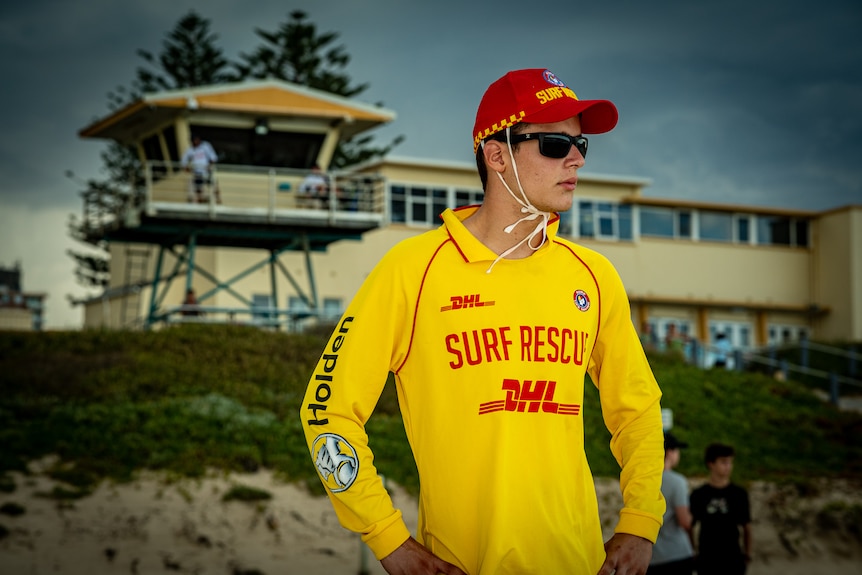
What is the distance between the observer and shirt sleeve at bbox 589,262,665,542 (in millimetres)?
3709

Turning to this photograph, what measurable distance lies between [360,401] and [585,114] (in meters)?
1.30

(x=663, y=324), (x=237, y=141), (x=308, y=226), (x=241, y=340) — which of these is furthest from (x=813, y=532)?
(x=663, y=324)

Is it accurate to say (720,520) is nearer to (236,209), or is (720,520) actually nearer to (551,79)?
(551,79)

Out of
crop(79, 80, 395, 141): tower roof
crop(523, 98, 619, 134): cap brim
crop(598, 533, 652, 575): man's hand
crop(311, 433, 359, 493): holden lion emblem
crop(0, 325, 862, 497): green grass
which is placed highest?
crop(79, 80, 395, 141): tower roof

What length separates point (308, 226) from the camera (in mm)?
31312

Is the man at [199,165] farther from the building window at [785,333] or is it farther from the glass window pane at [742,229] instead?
the building window at [785,333]

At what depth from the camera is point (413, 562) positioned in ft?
11.4

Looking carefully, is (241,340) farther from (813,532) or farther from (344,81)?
(344,81)

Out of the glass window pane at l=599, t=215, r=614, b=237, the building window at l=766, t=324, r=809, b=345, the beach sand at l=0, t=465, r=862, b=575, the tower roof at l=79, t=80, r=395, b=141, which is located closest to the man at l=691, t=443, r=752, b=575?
the beach sand at l=0, t=465, r=862, b=575

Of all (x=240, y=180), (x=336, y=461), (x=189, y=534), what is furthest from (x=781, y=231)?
(x=336, y=461)

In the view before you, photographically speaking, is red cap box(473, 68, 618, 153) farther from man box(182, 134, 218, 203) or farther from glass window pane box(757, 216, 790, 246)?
glass window pane box(757, 216, 790, 246)

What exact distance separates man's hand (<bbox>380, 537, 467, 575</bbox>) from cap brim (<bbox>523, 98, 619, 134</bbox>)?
1.49m

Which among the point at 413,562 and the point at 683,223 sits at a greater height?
the point at 683,223

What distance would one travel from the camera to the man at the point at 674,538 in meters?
9.41
